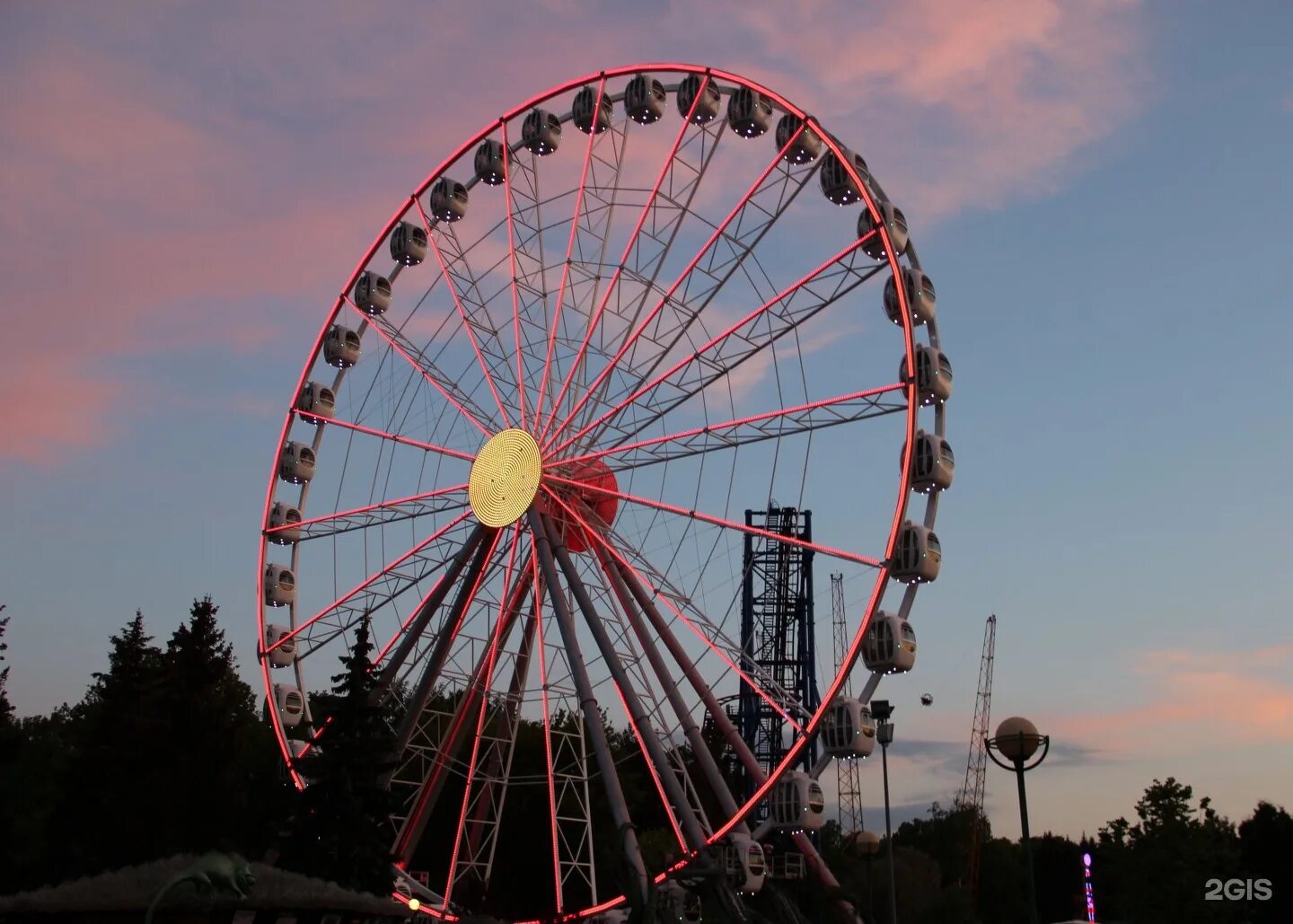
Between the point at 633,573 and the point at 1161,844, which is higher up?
the point at 633,573

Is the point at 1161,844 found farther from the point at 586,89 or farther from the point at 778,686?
the point at 586,89

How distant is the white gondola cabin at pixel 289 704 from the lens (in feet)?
112

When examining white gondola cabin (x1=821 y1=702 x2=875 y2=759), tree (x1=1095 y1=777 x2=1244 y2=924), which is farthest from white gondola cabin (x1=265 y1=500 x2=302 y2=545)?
tree (x1=1095 y1=777 x2=1244 y2=924)

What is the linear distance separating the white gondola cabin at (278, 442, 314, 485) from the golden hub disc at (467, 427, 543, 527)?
630cm

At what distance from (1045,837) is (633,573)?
2334 inches

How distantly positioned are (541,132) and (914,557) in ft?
50.2

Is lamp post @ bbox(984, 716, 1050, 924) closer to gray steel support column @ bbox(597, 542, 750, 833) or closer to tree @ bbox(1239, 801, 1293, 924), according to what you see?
gray steel support column @ bbox(597, 542, 750, 833)

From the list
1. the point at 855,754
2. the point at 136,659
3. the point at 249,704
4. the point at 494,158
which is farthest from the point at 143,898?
the point at 249,704

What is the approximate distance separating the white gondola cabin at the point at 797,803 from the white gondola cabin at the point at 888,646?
2.49m

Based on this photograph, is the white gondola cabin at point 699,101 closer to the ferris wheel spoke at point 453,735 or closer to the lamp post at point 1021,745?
the ferris wheel spoke at point 453,735

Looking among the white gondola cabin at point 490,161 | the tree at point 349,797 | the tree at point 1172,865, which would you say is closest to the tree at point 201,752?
the tree at point 349,797

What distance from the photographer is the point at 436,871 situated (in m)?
62.6

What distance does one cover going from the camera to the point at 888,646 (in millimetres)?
25797

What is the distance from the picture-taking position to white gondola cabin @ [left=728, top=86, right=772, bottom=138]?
31.7 m
